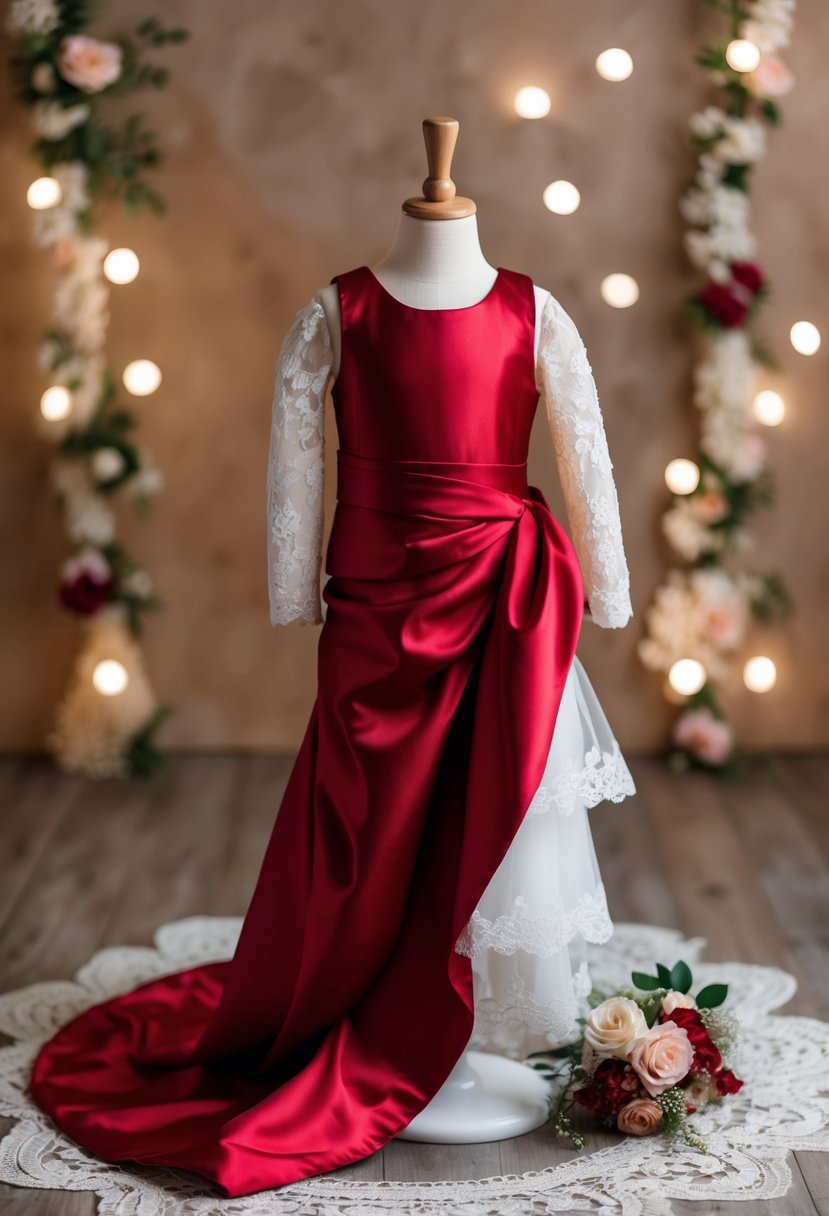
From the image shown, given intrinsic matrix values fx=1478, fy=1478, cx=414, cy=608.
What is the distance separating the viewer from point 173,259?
3.79 metres

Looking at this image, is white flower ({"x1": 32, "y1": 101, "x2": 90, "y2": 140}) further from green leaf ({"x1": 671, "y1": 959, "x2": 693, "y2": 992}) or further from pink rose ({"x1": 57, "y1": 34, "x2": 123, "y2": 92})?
green leaf ({"x1": 671, "y1": 959, "x2": 693, "y2": 992})

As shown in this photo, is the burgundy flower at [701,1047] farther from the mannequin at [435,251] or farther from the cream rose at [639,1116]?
the mannequin at [435,251]

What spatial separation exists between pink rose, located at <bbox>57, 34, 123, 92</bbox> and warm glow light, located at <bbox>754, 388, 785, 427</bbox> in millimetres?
1808

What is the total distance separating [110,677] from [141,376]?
0.79m

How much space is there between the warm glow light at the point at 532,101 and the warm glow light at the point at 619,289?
0.45 m

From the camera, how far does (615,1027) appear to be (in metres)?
2.34

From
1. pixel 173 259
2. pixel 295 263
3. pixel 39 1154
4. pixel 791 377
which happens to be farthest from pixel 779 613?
pixel 39 1154

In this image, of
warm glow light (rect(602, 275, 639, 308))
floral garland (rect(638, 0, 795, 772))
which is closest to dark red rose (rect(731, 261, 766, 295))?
floral garland (rect(638, 0, 795, 772))

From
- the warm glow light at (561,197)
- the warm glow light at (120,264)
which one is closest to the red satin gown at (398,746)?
the warm glow light at (561,197)

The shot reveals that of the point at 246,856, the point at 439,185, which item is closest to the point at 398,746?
the point at 439,185

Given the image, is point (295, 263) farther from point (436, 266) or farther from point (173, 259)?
point (436, 266)

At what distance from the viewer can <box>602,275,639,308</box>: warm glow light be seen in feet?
12.4

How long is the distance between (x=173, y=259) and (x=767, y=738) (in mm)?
2038

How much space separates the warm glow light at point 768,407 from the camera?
3.83m
